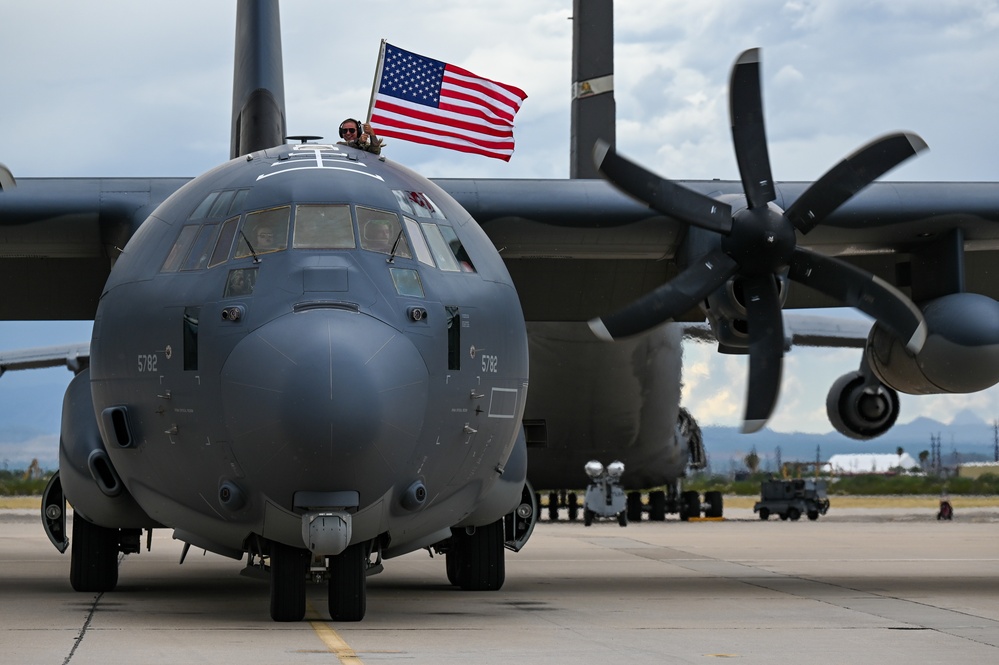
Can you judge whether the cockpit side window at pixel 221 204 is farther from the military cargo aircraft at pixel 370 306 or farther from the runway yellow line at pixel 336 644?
the runway yellow line at pixel 336 644

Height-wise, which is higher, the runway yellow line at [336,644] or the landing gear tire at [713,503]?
the landing gear tire at [713,503]

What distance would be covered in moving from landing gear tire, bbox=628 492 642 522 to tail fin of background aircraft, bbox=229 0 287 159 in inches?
864

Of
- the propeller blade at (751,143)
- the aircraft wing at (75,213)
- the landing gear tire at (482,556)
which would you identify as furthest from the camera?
the aircraft wing at (75,213)

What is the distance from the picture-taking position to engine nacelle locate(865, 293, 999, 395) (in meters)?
13.9

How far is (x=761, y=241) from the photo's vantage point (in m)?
13.1

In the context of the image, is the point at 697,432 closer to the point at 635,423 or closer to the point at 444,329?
the point at 635,423

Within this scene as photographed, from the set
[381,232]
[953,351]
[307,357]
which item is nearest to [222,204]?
[381,232]

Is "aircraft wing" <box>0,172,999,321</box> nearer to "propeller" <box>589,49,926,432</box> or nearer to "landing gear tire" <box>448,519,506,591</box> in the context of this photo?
"propeller" <box>589,49,926,432</box>

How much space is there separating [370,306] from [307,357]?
73cm

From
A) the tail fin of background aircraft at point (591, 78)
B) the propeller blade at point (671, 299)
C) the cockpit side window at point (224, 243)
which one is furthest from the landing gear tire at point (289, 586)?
the tail fin of background aircraft at point (591, 78)

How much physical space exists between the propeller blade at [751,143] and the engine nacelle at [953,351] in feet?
7.69

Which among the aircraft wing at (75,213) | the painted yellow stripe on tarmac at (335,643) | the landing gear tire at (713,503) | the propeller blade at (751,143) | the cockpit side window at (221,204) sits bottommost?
the painted yellow stripe on tarmac at (335,643)

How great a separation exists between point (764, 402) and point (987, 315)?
275 centimetres

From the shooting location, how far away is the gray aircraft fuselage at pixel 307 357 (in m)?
9.24
